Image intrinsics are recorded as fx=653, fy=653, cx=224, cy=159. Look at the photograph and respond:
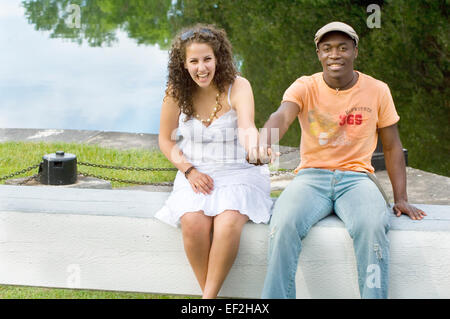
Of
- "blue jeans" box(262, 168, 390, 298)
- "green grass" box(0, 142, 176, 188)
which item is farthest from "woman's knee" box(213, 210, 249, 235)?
"green grass" box(0, 142, 176, 188)

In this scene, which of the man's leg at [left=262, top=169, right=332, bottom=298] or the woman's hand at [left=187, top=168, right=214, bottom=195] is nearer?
the man's leg at [left=262, top=169, right=332, bottom=298]

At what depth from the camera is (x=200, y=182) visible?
3.14 m

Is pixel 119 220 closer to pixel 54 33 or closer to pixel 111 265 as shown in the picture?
pixel 111 265

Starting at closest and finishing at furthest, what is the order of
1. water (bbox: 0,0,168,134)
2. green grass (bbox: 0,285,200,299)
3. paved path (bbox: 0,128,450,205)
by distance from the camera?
green grass (bbox: 0,285,200,299) < paved path (bbox: 0,128,450,205) < water (bbox: 0,0,168,134)

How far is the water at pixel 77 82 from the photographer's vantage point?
617 inches

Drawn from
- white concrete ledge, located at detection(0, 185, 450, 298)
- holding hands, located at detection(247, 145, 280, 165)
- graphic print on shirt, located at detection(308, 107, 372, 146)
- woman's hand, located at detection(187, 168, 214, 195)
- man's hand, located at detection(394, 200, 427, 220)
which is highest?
graphic print on shirt, located at detection(308, 107, 372, 146)

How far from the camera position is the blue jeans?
9.20ft

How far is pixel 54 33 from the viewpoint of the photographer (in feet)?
85.4

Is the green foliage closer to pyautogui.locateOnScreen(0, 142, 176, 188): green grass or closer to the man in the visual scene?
pyautogui.locateOnScreen(0, 142, 176, 188): green grass

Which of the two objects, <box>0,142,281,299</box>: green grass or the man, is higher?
the man

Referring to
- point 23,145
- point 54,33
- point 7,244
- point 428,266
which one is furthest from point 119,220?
point 54,33

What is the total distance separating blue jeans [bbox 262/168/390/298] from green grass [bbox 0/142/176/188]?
4.06 metres

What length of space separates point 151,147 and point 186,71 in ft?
17.3

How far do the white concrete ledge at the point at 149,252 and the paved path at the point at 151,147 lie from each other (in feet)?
10.8
